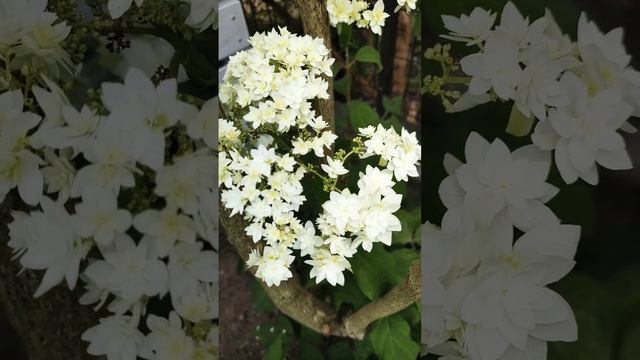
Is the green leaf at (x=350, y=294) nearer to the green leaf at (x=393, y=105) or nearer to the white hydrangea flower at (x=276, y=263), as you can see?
the white hydrangea flower at (x=276, y=263)

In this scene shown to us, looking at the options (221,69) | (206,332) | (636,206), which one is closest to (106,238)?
(206,332)

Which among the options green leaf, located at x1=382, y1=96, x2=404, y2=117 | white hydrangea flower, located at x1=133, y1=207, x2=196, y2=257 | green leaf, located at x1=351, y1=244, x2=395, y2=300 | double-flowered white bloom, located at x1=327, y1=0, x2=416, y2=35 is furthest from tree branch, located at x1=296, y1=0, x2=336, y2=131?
white hydrangea flower, located at x1=133, y1=207, x2=196, y2=257

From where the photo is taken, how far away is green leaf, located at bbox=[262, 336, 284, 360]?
1.23 m

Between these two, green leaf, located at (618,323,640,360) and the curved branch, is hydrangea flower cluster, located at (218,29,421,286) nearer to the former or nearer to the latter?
the curved branch

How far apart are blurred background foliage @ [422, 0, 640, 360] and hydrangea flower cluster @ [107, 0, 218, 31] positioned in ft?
1.08

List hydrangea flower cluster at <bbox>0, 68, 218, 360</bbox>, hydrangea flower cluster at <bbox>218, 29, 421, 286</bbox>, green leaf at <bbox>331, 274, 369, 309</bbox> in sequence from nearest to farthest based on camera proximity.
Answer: hydrangea flower cluster at <bbox>0, 68, 218, 360</bbox> < hydrangea flower cluster at <bbox>218, 29, 421, 286</bbox> < green leaf at <bbox>331, 274, 369, 309</bbox>

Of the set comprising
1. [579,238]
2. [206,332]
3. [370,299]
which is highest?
[579,238]

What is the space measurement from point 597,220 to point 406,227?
0.32m

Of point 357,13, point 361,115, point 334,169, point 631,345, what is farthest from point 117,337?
point 631,345

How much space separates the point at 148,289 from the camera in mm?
935

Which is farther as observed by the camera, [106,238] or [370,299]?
[370,299]

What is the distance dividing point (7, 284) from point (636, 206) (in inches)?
37.7

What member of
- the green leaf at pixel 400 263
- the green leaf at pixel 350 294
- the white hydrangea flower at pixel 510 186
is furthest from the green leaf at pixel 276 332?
the white hydrangea flower at pixel 510 186

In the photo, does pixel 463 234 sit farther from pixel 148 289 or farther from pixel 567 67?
pixel 148 289
